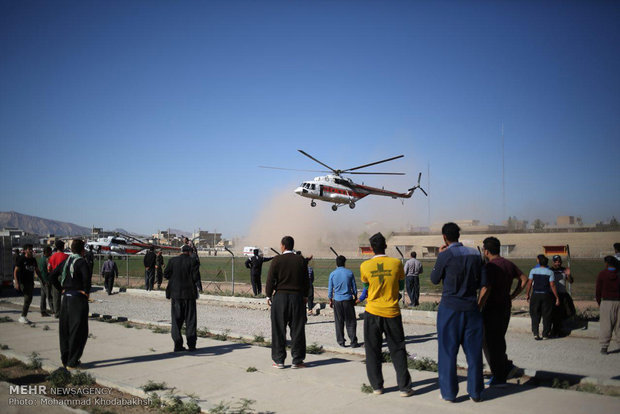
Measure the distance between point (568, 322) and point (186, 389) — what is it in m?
9.86

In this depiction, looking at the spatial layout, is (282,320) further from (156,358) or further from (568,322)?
(568,322)

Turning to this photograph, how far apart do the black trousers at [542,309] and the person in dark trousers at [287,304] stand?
601cm

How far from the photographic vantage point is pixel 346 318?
31.0ft

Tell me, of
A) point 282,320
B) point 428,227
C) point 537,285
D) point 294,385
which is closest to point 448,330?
point 294,385

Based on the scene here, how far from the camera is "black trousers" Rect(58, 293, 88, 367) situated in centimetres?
715

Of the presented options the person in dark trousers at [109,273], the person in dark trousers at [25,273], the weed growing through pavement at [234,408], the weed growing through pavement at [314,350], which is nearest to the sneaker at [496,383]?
the weed growing through pavement at [234,408]

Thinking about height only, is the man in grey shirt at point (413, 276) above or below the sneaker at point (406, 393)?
above

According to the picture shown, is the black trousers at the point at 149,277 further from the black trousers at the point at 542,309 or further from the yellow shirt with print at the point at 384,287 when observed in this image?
the yellow shirt with print at the point at 384,287

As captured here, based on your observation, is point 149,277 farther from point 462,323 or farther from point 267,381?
point 462,323

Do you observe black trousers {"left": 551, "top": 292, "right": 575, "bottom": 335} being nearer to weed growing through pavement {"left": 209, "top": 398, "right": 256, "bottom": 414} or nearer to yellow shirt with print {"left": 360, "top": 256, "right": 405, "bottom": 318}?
yellow shirt with print {"left": 360, "top": 256, "right": 405, "bottom": 318}

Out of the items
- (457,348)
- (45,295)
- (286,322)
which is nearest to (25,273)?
(45,295)

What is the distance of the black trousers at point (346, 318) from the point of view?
367 inches

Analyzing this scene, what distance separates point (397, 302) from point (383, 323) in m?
0.34

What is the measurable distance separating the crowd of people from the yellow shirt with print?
0.04ft
